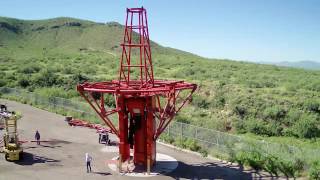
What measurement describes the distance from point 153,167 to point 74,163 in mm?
5153

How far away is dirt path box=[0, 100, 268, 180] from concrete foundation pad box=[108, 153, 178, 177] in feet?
1.33

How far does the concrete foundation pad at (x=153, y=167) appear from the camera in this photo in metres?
24.2

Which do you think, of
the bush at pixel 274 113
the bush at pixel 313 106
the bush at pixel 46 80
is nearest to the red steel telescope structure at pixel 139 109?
the bush at pixel 274 113

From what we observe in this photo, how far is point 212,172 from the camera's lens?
2477cm

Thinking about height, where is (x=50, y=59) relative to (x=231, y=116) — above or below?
above

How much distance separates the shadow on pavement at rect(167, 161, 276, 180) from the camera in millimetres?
23906

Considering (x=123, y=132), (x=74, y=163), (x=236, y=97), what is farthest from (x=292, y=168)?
(x=236, y=97)

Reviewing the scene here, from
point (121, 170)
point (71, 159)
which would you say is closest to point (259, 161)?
point (121, 170)

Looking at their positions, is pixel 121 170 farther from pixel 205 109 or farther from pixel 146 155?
pixel 205 109

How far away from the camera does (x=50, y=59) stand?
106062 mm

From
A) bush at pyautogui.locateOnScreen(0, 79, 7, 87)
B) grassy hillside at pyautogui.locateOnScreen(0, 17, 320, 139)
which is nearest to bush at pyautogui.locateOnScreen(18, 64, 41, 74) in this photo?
grassy hillside at pyautogui.locateOnScreen(0, 17, 320, 139)

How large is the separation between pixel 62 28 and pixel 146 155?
176 metres

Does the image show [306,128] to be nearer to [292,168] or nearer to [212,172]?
[292,168]

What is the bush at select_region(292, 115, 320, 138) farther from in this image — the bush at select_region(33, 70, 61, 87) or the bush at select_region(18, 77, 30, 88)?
the bush at select_region(18, 77, 30, 88)
